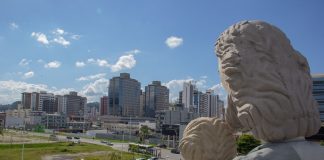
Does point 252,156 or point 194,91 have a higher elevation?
point 194,91

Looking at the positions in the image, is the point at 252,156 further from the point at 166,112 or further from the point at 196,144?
the point at 166,112

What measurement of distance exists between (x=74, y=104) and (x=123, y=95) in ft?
111

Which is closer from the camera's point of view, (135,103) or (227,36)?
(227,36)

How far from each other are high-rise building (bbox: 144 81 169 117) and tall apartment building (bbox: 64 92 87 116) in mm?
28568

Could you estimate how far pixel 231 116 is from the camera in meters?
4.50

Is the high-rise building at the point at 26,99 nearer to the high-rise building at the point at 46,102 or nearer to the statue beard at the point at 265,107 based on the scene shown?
the high-rise building at the point at 46,102

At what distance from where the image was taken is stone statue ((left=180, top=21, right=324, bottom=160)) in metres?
3.72

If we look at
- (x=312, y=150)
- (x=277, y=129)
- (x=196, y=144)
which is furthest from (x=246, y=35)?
(x=196, y=144)

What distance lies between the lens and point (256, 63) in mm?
3932

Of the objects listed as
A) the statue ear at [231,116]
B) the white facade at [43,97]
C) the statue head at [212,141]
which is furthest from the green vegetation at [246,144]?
the white facade at [43,97]

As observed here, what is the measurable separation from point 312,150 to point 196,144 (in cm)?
161

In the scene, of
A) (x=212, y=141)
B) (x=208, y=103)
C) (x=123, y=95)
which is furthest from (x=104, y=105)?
(x=212, y=141)

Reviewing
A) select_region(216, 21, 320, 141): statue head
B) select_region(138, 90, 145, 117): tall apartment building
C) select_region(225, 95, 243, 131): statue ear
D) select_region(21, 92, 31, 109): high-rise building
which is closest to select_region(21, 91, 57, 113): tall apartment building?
select_region(21, 92, 31, 109): high-rise building

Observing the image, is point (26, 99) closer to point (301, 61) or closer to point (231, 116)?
point (231, 116)
